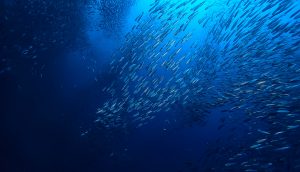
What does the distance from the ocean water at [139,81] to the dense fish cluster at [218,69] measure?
0.14 feet

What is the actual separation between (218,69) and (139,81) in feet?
12.1

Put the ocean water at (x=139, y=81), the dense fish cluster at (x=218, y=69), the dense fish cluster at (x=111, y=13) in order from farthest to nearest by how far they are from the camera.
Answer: the dense fish cluster at (x=111, y=13), the ocean water at (x=139, y=81), the dense fish cluster at (x=218, y=69)

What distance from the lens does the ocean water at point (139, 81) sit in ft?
28.2

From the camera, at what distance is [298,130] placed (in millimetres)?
8484

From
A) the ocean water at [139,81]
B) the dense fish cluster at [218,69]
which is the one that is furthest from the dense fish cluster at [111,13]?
the dense fish cluster at [218,69]

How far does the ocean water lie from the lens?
8594 millimetres

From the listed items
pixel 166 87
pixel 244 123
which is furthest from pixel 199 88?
pixel 244 123

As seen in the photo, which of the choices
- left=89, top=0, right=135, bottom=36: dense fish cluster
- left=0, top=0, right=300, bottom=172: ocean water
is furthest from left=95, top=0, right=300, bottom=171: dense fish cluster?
left=89, top=0, right=135, bottom=36: dense fish cluster

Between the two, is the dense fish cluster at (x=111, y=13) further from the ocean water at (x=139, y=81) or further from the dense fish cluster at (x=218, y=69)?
the dense fish cluster at (x=218, y=69)

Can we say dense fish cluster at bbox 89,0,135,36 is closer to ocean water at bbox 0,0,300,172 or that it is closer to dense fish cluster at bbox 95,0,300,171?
ocean water at bbox 0,0,300,172

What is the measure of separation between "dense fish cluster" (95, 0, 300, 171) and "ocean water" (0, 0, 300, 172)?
43 millimetres

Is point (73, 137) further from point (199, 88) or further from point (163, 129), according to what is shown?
point (199, 88)

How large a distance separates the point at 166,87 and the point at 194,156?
6.21 meters

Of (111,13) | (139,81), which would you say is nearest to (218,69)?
(139,81)
